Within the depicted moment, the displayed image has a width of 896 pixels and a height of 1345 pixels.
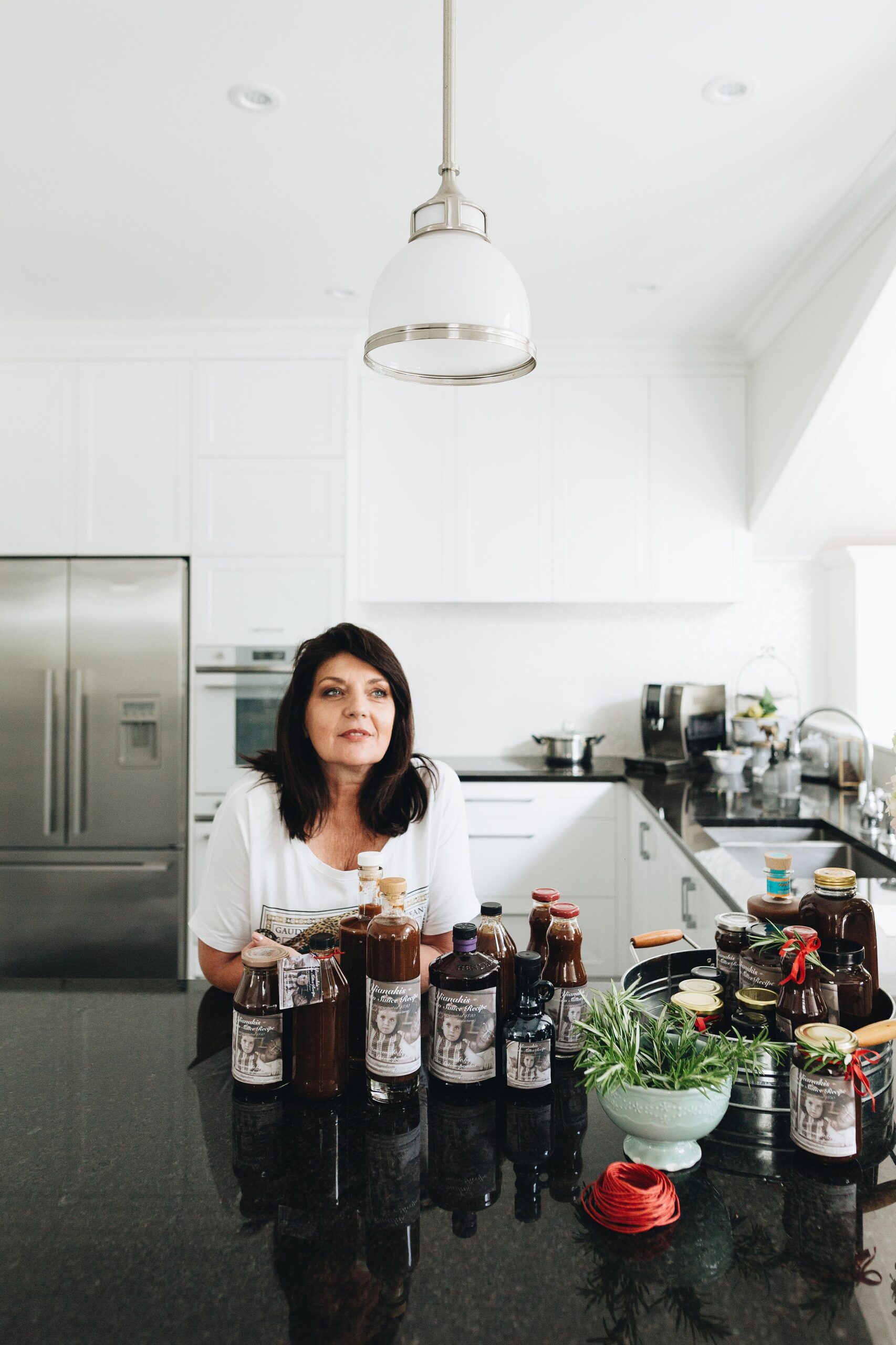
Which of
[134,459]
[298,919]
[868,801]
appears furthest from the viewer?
[134,459]

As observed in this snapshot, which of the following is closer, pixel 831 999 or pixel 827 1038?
pixel 827 1038

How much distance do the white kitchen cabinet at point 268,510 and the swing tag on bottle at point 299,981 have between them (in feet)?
9.13

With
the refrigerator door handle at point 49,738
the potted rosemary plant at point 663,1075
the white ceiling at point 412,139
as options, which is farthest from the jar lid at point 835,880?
the refrigerator door handle at point 49,738

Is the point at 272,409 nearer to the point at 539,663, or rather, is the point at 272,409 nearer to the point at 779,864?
the point at 539,663

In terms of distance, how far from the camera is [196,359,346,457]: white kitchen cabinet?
3.74 meters

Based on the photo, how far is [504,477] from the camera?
156 inches

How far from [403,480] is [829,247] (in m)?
1.79

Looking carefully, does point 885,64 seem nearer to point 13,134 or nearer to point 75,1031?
point 13,134

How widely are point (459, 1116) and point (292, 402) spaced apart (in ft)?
10.4

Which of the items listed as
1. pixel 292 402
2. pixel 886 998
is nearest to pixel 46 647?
pixel 292 402

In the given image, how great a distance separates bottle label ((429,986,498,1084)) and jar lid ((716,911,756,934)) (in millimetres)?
306

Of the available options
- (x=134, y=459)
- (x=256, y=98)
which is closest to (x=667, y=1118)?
(x=256, y=98)

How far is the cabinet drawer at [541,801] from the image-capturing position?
3729 mm

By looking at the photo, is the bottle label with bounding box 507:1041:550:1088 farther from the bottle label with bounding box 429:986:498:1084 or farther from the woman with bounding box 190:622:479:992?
the woman with bounding box 190:622:479:992
